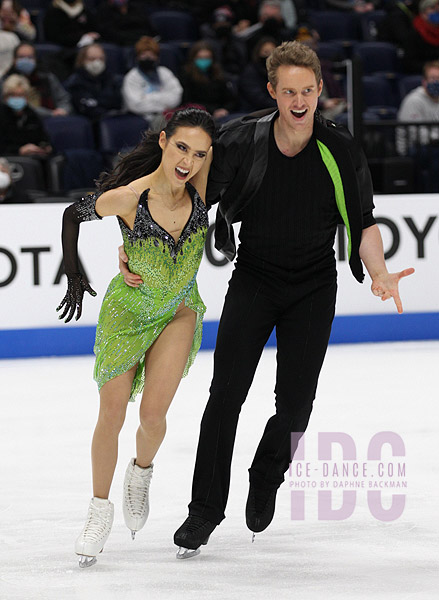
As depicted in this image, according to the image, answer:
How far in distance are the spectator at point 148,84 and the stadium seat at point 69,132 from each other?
0.51 metres

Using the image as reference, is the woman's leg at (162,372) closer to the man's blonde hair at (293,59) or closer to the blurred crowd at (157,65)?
the man's blonde hair at (293,59)

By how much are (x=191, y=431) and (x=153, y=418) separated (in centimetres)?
169

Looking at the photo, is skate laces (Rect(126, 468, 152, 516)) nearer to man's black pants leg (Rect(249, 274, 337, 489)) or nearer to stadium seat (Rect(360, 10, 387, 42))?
man's black pants leg (Rect(249, 274, 337, 489))

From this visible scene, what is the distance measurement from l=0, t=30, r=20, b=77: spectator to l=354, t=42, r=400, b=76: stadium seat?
313 cm

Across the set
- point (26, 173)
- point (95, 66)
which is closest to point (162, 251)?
point (26, 173)

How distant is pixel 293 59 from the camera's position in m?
2.96

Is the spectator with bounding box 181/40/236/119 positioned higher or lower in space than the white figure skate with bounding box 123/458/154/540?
higher

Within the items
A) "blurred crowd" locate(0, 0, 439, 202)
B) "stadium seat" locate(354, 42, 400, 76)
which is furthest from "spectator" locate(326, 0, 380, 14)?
"stadium seat" locate(354, 42, 400, 76)

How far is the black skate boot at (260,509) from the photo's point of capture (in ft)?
10.5

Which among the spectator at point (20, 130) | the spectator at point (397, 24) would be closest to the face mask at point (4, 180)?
the spectator at point (20, 130)

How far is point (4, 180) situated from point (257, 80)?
2593 millimetres

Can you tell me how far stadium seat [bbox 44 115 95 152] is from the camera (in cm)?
808

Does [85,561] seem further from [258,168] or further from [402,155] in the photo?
[402,155]

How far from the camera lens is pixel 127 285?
3.10 metres
